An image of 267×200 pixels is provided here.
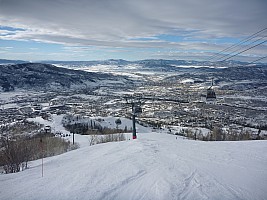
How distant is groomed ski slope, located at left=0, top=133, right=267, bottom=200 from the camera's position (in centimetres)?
723

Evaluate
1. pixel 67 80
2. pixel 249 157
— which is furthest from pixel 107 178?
pixel 67 80

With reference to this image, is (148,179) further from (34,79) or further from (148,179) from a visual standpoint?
(34,79)

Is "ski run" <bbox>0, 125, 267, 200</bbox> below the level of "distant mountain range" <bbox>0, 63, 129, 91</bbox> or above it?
below

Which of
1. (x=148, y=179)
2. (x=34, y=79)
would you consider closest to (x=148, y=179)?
(x=148, y=179)

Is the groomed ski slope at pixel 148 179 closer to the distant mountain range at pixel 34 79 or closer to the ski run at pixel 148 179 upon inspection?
the ski run at pixel 148 179

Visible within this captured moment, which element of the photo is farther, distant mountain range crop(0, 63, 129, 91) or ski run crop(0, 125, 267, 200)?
distant mountain range crop(0, 63, 129, 91)

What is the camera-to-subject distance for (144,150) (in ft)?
40.4

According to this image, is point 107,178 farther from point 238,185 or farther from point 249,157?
point 249,157

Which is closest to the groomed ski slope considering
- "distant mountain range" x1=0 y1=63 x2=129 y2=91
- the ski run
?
the ski run

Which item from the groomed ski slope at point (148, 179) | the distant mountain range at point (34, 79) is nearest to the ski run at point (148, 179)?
the groomed ski slope at point (148, 179)

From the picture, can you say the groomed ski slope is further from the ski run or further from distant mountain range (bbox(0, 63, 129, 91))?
distant mountain range (bbox(0, 63, 129, 91))

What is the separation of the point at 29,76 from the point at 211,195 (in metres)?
197

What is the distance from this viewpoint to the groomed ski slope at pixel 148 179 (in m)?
7.23

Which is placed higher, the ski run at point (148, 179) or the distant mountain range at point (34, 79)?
the distant mountain range at point (34, 79)
